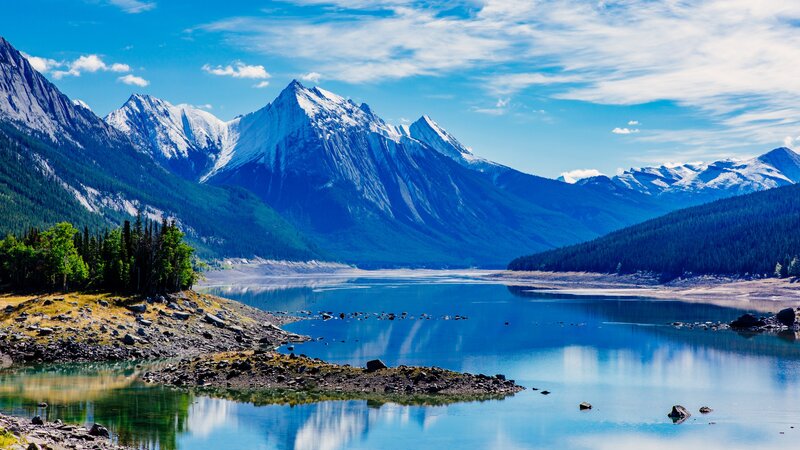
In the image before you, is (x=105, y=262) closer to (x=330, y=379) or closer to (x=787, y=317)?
(x=330, y=379)

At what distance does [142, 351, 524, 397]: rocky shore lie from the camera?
8788 centimetres

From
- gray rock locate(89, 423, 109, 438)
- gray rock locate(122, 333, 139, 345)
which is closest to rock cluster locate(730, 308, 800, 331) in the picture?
gray rock locate(122, 333, 139, 345)

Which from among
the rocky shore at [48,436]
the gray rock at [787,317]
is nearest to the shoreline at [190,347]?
the rocky shore at [48,436]

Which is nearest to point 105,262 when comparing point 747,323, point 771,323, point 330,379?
point 330,379

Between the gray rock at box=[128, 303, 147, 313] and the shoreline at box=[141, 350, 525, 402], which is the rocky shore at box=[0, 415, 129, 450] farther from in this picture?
the gray rock at box=[128, 303, 147, 313]

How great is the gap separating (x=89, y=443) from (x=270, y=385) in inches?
1221

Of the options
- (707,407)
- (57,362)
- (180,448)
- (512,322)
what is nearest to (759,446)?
(707,407)

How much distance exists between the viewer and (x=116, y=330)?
361 ft

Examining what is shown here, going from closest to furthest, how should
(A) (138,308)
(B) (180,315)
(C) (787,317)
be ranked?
(A) (138,308) → (B) (180,315) → (C) (787,317)

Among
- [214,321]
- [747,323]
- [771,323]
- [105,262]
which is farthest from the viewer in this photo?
[771,323]

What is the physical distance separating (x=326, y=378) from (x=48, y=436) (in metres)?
36.5

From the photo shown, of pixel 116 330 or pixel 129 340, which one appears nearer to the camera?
pixel 129 340

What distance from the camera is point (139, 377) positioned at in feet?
305

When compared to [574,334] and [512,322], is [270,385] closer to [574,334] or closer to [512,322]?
[574,334]
